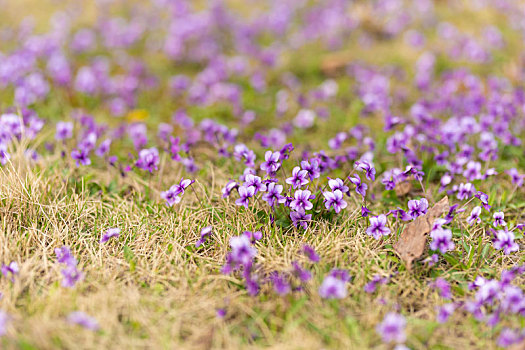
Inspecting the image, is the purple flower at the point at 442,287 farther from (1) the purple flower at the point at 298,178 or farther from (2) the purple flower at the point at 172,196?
(2) the purple flower at the point at 172,196

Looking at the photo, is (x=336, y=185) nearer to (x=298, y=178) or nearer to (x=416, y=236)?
(x=298, y=178)

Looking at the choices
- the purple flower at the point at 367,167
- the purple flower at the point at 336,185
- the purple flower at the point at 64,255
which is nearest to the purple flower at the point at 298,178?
the purple flower at the point at 336,185

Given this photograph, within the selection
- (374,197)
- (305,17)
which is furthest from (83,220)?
(305,17)

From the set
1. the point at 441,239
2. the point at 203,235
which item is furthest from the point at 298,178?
the point at 441,239

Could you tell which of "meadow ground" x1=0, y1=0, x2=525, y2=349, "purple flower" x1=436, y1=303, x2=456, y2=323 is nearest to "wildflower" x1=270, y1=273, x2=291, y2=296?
"meadow ground" x1=0, y1=0, x2=525, y2=349

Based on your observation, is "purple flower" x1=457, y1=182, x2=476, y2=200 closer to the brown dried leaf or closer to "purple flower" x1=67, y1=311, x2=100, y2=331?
the brown dried leaf

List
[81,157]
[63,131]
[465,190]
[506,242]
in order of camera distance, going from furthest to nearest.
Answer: [63,131] → [81,157] → [465,190] → [506,242]

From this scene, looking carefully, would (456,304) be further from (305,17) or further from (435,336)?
(305,17)
